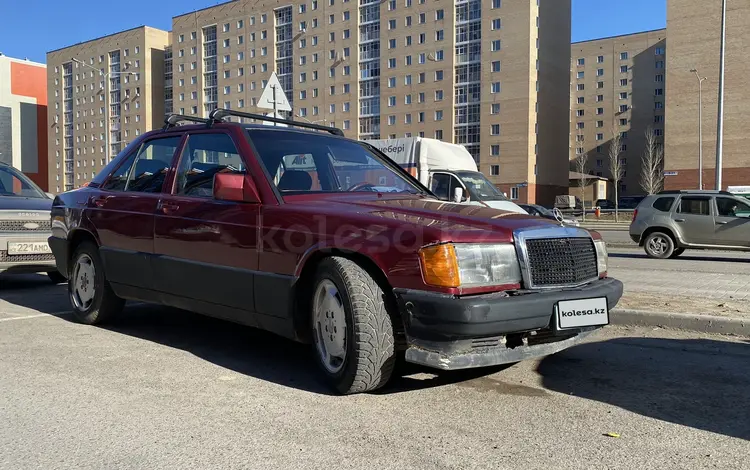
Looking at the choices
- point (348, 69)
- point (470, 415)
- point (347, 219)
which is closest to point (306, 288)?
point (347, 219)

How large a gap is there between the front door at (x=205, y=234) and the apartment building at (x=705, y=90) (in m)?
68.0

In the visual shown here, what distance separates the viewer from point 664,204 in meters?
14.9

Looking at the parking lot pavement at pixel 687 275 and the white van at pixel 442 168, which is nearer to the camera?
the parking lot pavement at pixel 687 275

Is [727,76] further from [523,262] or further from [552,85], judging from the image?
[523,262]

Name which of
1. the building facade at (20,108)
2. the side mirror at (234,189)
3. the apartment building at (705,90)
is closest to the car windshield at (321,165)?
the side mirror at (234,189)

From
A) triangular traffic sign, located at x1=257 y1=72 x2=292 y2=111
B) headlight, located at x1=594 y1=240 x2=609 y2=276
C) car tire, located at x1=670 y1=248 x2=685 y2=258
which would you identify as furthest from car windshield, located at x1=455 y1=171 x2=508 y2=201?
headlight, located at x1=594 y1=240 x2=609 y2=276

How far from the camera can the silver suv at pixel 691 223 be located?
13.8m

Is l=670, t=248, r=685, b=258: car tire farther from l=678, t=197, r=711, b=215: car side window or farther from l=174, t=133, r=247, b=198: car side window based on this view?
l=174, t=133, r=247, b=198: car side window

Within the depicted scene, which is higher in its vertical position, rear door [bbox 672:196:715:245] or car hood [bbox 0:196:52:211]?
car hood [bbox 0:196:52:211]

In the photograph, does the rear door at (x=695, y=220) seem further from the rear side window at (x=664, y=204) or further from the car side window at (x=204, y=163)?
the car side window at (x=204, y=163)

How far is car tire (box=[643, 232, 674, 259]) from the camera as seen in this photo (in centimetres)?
1461

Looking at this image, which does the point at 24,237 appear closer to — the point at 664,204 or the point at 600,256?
the point at 600,256

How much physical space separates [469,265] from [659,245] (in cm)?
1274

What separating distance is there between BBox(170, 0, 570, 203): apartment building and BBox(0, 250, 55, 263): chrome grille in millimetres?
70563
